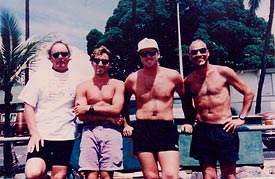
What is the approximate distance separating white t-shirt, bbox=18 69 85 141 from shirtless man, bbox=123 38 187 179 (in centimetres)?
63

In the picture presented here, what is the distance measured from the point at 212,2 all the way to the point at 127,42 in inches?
291

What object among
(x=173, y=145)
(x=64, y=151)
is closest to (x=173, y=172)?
(x=173, y=145)

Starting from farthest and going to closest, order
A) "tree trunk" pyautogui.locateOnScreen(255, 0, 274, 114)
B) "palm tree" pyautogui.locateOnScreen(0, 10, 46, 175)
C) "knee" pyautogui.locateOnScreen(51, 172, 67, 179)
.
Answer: "tree trunk" pyautogui.locateOnScreen(255, 0, 274, 114) → "palm tree" pyautogui.locateOnScreen(0, 10, 46, 175) → "knee" pyautogui.locateOnScreen(51, 172, 67, 179)

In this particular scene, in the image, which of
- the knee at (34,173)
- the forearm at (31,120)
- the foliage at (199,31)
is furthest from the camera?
the foliage at (199,31)

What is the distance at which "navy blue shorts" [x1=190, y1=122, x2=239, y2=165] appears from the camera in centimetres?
399

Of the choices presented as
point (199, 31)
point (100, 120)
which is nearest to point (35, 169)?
point (100, 120)

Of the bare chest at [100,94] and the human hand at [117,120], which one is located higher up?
the bare chest at [100,94]

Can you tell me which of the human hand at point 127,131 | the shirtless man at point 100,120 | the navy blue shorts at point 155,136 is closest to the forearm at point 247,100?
the navy blue shorts at point 155,136

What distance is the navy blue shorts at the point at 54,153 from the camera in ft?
12.2

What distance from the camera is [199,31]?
2650cm

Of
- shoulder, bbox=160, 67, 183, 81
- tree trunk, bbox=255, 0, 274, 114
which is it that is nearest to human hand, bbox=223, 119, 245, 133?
shoulder, bbox=160, 67, 183, 81

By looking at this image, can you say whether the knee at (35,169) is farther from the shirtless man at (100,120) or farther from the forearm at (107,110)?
the forearm at (107,110)

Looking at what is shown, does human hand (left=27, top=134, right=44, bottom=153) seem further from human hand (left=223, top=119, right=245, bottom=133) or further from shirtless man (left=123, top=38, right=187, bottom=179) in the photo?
human hand (left=223, top=119, right=245, bottom=133)

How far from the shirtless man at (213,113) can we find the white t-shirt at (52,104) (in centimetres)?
128
